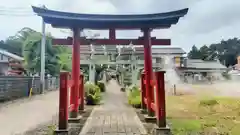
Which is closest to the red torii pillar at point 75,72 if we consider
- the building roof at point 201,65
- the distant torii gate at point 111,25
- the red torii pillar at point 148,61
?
the distant torii gate at point 111,25

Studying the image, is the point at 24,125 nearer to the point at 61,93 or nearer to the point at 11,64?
the point at 61,93

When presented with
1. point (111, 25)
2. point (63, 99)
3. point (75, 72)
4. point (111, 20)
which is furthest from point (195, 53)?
point (63, 99)

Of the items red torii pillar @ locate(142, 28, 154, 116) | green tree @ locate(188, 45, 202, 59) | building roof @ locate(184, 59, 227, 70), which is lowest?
red torii pillar @ locate(142, 28, 154, 116)

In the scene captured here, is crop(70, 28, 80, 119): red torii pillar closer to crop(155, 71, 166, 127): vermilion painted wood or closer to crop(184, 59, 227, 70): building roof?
crop(155, 71, 166, 127): vermilion painted wood

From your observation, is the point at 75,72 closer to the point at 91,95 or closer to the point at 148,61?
the point at 148,61

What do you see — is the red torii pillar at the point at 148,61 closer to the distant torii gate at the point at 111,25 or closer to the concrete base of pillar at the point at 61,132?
the distant torii gate at the point at 111,25

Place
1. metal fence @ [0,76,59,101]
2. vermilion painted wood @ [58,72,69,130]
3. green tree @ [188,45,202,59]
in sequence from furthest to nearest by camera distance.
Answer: green tree @ [188,45,202,59]
metal fence @ [0,76,59,101]
vermilion painted wood @ [58,72,69,130]

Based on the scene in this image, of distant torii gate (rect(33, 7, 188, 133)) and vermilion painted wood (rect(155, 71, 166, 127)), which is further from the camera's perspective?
distant torii gate (rect(33, 7, 188, 133))

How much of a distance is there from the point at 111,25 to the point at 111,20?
0.24 meters

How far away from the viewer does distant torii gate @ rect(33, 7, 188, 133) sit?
628 cm

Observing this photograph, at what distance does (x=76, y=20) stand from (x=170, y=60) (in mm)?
32370

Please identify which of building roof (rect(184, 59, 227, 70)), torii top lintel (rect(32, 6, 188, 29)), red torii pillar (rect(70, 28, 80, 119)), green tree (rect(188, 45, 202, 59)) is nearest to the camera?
torii top lintel (rect(32, 6, 188, 29))

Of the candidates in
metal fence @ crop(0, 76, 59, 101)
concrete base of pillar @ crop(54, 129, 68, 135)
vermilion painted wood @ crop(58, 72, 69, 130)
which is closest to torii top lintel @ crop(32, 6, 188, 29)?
vermilion painted wood @ crop(58, 72, 69, 130)

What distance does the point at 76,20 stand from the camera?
6324 mm
